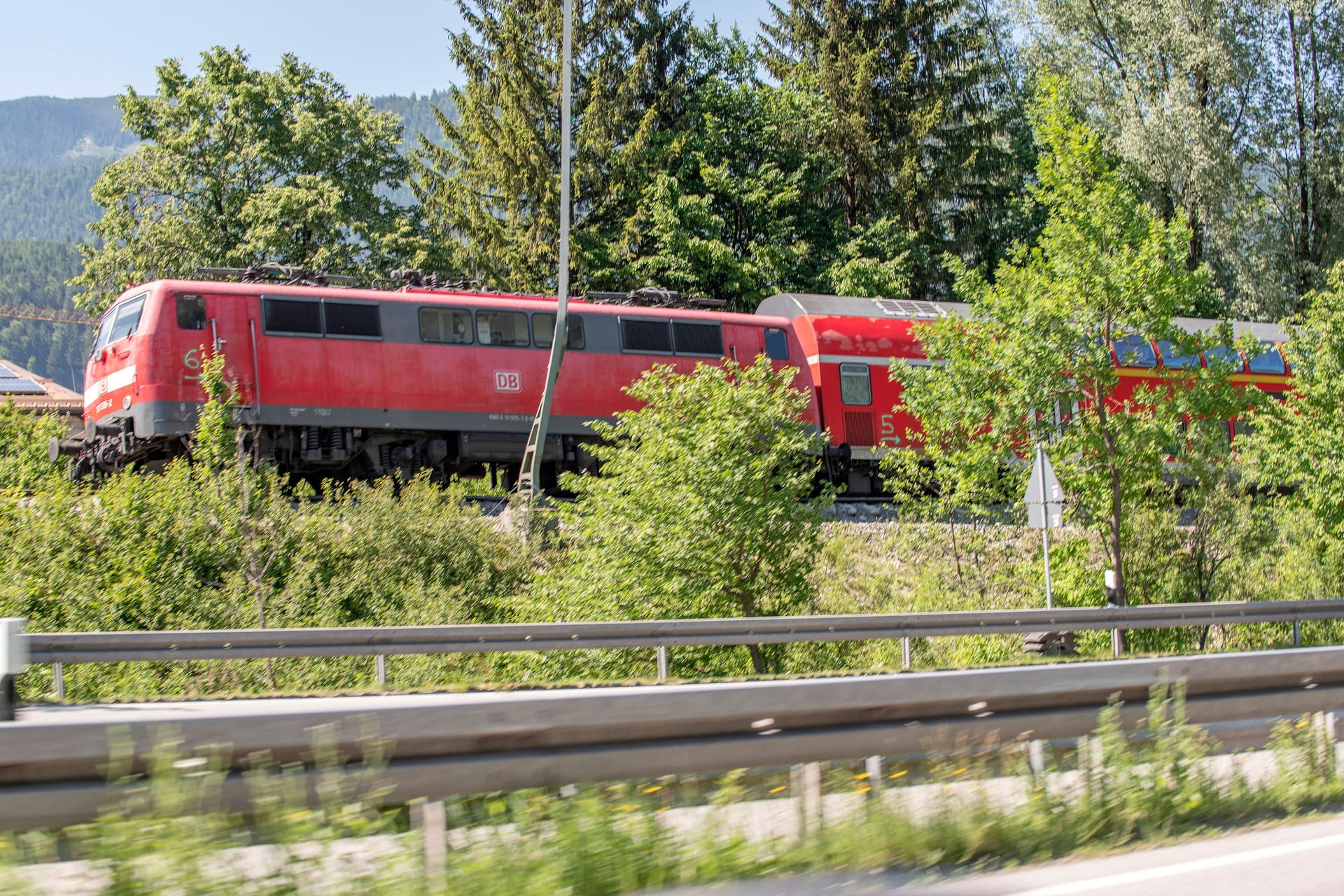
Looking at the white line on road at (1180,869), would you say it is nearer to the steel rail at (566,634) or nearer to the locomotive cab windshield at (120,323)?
the steel rail at (566,634)

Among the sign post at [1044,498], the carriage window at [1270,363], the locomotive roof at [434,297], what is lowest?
the sign post at [1044,498]

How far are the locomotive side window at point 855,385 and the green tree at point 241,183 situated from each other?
52.9 feet

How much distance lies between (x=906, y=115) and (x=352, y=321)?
2227cm

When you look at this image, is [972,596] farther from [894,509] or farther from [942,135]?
[942,135]

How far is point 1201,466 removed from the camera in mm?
18453

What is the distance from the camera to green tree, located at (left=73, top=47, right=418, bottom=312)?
33.2 m

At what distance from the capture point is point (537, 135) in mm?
32656

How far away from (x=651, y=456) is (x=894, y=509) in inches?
302

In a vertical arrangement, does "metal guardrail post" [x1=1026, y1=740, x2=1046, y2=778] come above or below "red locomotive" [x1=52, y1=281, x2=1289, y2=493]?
below

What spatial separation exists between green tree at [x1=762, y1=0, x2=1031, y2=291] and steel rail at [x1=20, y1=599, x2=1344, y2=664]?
70.7ft

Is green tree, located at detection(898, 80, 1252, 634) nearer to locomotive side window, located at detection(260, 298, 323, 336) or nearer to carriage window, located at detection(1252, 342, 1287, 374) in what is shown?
carriage window, located at detection(1252, 342, 1287, 374)

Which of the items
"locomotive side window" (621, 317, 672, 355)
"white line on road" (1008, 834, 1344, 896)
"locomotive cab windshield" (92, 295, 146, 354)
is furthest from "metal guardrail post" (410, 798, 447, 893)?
"locomotive side window" (621, 317, 672, 355)

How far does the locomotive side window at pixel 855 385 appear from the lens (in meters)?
23.1

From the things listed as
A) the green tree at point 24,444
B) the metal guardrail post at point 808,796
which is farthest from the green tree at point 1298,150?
the metal guardrail post at point 808,796
